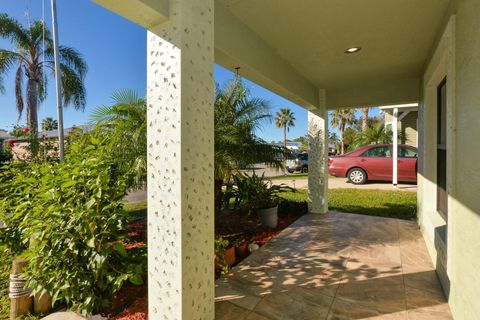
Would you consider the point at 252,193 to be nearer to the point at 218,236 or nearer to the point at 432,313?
the point at 218,236

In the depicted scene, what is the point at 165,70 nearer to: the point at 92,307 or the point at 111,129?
the point at 92,307

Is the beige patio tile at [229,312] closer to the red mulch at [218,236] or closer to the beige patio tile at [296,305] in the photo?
the beige patio tile at [296,305]

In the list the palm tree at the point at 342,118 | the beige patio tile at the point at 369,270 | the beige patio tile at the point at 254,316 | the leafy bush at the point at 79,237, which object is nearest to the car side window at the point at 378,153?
the beige patio tile at the point at 369,270

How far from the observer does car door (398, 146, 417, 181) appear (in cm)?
847

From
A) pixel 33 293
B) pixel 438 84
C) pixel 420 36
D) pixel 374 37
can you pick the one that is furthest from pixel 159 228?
pixel 438 84

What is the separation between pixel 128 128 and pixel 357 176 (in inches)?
348

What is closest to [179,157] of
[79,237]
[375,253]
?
[79,237]

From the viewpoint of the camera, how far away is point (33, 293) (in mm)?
2127

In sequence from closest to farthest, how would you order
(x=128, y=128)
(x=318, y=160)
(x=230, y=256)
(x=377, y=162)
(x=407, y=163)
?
(x=230, y=256)
(x=128, y=128)
(x=318, y=160)
(x=407, y=163)
(x=377, y=162)

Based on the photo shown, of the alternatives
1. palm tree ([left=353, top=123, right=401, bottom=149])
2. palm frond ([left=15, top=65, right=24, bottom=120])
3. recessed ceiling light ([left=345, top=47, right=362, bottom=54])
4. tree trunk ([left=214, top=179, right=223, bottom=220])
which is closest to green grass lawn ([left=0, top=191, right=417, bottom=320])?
tree trunk ([left=214, top=179, right=223, bottom=220])

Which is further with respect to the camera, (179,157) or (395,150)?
(395,150)

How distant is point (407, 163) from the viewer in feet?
28.1

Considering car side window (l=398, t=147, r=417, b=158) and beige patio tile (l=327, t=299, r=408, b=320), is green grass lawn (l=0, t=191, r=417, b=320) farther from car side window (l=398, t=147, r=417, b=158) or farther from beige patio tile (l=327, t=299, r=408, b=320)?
beige patio tile (l=327, t=299, r=408, b=320)

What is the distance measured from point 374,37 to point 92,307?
4.08m
